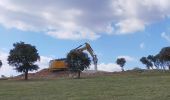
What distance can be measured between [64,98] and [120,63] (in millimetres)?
121167

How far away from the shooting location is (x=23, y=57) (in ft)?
300

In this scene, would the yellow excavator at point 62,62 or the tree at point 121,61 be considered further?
the tree at point 121,61

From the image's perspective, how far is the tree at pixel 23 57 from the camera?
299ft

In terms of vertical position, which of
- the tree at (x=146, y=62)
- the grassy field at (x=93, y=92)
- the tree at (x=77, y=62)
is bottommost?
the grassy field at (x=93, y=92)

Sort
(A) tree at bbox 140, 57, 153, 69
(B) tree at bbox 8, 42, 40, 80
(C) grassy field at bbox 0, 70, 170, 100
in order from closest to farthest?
(C) grassy field at bbox 0, 70, 170, 100 → (B) tree at bbox 8, 42, 40, 80 → (A) tree at bbox 140, 57, 153, 69

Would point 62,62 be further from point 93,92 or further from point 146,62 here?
point 93,92

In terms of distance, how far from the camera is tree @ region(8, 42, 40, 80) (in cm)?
9112

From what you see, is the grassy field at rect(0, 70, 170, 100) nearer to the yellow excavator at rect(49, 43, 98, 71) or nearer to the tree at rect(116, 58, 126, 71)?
the yellow excavator at rect(49, 43, 98, 71)

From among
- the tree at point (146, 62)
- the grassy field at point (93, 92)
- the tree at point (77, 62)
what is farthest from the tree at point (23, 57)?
the tree at point (146, 62)

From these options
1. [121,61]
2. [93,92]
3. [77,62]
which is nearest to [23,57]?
[77,62]

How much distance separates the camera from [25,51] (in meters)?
91.2

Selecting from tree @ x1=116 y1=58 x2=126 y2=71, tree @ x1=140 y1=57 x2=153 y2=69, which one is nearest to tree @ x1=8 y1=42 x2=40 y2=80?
tree @ x1=116 y1=58 x2=126 y2=71

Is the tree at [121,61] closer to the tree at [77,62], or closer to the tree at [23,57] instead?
the tree at [77,62]

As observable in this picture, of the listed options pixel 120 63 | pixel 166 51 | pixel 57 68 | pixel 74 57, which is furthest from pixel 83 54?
pixel 120 63
